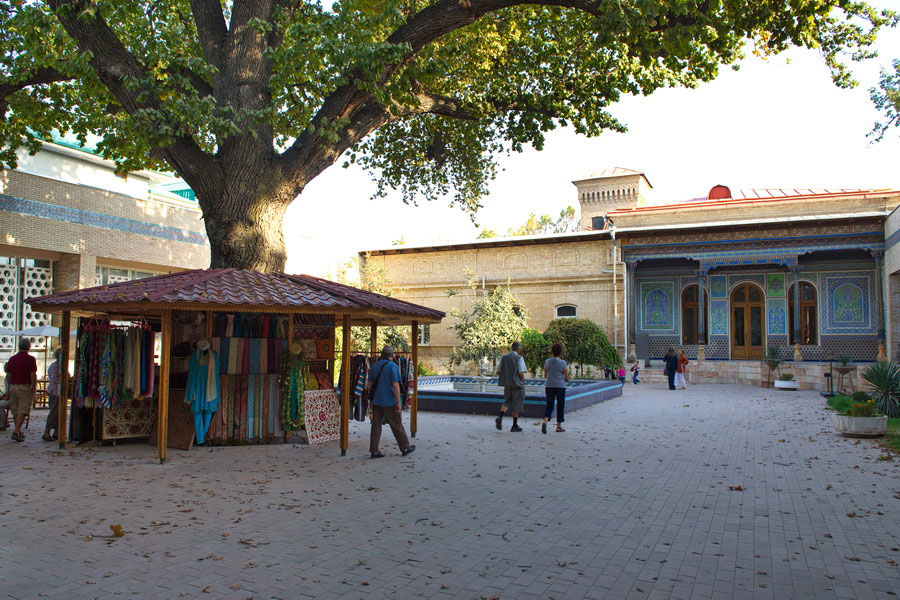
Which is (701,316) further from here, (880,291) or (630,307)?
(880,291)

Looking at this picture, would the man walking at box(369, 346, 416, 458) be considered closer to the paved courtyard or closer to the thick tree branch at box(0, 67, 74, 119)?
the paved courtyard

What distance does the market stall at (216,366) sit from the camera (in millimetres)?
9797

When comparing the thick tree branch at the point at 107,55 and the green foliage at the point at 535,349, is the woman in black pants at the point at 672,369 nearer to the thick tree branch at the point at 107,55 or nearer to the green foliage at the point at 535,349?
the green foliage at the point at 535,349

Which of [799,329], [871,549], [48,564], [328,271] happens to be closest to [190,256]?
[328,271]

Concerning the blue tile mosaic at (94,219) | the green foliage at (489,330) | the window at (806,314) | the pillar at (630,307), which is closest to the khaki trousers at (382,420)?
the blue tile mosaic at (94,219)

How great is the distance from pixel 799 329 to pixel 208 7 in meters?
24.6

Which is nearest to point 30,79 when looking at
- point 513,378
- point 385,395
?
point 385,395

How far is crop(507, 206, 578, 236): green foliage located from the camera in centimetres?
5856

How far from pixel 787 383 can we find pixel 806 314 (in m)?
6.43

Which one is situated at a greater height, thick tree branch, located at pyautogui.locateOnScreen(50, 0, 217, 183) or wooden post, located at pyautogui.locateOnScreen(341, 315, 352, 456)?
thick tree branch, located at pyautogui.locateOnScreen(50, 0, 217, 183)

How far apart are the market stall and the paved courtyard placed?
0.52 meters

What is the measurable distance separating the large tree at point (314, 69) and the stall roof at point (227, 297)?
1155 millimetres

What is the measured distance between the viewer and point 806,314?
2855 centimetres

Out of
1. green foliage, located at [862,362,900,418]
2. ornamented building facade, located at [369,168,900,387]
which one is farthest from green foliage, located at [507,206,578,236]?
green foliage, located at [862,362,900,418]
